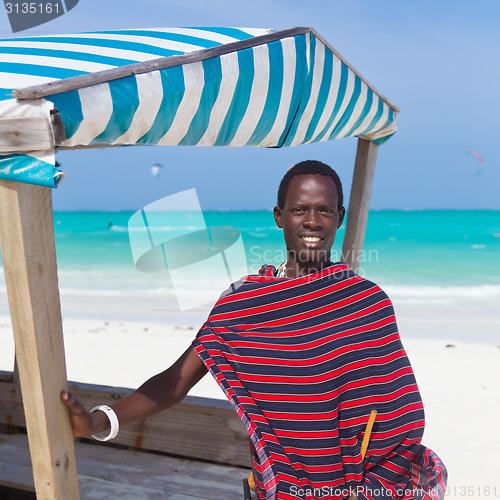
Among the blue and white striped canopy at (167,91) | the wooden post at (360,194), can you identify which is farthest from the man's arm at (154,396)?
the wooden post at (360,194)

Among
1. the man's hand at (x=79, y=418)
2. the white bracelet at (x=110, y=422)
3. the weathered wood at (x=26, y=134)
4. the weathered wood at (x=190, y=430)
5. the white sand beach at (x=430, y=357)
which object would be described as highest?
the weathered wood at (x=26, y=134)

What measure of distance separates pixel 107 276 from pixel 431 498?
1768 cm

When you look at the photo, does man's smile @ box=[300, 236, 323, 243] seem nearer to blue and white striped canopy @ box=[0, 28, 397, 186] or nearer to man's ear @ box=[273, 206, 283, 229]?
man's ear @ box=[273, 206, 283, 229]

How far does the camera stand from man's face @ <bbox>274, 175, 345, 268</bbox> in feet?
5.85

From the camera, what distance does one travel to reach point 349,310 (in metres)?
1.79

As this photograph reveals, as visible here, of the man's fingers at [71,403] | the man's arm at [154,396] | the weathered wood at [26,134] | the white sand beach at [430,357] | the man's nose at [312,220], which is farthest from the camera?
the white sand beach at [430,357]

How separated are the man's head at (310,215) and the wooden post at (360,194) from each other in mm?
1621

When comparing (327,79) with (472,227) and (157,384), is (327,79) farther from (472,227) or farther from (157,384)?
(472,227)

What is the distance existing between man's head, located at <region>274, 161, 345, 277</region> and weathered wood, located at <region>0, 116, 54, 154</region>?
802mm

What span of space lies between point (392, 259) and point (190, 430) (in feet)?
67.1

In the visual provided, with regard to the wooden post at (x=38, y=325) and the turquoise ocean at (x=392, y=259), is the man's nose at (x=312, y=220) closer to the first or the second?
the wooden post at (x=38, y=325)

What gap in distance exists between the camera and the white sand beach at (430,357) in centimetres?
460

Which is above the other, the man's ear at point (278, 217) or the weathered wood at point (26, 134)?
the weathered wood at point (26, 134)

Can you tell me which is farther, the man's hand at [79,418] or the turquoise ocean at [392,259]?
the turquoise ocean at [392,259]
